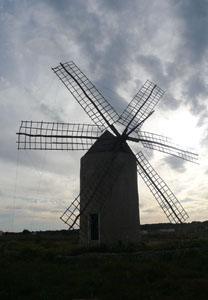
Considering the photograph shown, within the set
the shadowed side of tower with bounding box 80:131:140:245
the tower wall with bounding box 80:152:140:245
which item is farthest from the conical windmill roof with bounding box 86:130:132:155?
the tower wall with bounding box 80:152:140:245

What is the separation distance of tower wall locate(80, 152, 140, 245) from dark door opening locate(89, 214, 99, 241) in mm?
139

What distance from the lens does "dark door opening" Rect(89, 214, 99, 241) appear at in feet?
47.0

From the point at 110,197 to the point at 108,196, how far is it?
0.11 metres

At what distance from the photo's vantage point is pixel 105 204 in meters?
14.1

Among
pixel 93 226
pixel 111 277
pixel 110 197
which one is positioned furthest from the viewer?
pixel 93 226

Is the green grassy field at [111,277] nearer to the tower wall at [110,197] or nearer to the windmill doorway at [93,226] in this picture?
the tower wall at [110,197]

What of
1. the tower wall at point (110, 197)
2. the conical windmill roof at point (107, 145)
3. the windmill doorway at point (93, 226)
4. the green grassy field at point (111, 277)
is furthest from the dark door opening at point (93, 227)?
the conical windmill roof at point (107, 145)

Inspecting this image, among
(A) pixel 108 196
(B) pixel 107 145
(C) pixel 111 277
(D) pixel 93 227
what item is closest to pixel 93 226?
(D) pixel 93 227

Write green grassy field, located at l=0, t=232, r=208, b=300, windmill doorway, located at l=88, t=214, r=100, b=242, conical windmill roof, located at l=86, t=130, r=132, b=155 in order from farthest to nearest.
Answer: conical windmill roof, located at l=86, t=130, r=132, b=155 → windmill doorway, located at l=88, t=214, r=100, b=242 → green grassy field, located at l=0, t=232, r=208, b=300

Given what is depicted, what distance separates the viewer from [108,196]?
14.2 metres

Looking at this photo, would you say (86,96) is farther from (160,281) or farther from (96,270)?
(160,281)

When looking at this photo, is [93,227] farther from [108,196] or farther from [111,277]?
[111,277]

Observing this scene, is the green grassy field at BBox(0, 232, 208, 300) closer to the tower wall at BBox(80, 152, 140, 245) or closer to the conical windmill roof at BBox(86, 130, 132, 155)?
the tower wall at BBox(80, 152, 140, 245)

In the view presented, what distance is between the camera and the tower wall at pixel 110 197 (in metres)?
13.9
